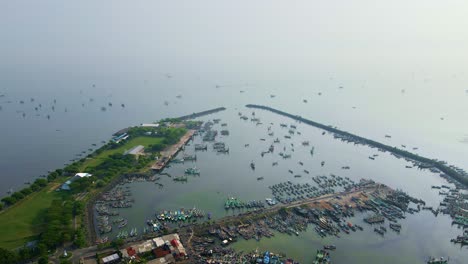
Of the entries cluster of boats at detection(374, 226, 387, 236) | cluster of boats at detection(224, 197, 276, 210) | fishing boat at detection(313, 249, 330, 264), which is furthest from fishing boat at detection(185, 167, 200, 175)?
cluster of boats at detection(374, 226, 387, 236)

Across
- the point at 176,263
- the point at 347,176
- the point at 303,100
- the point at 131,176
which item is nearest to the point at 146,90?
the point at 303,100

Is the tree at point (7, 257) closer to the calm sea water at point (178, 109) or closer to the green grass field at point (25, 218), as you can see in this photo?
the green grass field at point (25, 218)

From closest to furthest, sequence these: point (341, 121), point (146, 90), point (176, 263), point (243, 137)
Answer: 1. point (176, 263)
2. point (243, 137)
3. point (341, 121)
4. point (146, 90)

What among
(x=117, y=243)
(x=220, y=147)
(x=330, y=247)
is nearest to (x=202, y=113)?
(x=220, y=147)

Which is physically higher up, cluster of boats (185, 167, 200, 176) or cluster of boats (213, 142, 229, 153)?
cluster of boats (213, 142, 229, 153)

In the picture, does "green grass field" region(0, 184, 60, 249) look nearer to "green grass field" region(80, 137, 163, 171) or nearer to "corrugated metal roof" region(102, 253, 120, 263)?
"corrugated metal roof" region(102, 253, 120, 263)

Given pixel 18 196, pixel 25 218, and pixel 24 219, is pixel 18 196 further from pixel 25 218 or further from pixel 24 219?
pixel 24 219

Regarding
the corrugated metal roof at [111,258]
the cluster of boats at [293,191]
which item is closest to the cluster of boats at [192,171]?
the cluster of boats at [293,191]

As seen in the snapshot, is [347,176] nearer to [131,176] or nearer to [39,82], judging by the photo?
[131,176]
